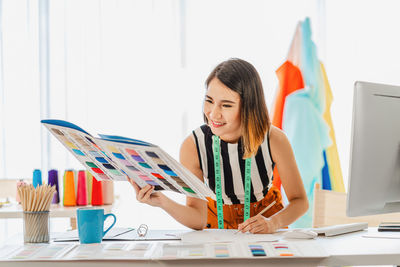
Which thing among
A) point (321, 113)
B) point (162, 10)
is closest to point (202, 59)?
point (162, 10)

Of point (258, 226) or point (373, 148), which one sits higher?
point (373, 148)

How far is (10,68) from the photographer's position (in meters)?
3.49

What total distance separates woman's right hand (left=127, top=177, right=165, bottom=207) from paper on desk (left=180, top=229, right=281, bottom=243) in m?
0.14

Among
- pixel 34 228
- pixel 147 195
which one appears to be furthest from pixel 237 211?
pixel 34 228

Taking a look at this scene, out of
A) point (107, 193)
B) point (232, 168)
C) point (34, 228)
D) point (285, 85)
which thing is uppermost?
point (285, 85)

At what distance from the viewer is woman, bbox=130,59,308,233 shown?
62.6 inches

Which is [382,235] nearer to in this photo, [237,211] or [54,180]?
[237,211]

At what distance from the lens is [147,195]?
1.33m

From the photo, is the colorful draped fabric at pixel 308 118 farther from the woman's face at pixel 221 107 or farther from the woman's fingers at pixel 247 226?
the woman's fingers at pixel 247 226

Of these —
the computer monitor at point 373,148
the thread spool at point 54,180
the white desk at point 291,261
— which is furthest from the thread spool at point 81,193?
the computer monitor at point 373,148

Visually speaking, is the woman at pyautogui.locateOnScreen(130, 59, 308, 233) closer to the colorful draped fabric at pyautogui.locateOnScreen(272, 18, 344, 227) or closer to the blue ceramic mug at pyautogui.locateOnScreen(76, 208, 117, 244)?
the blue ceramic mug at pyautogui.locateOnScreen(76, 208, 117, 244)

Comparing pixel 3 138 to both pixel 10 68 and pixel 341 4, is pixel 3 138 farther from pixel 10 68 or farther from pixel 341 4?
pixel 341 4

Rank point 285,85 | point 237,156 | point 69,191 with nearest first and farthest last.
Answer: point 237,156
point 69,191
point 285,85

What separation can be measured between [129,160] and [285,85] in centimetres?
240
